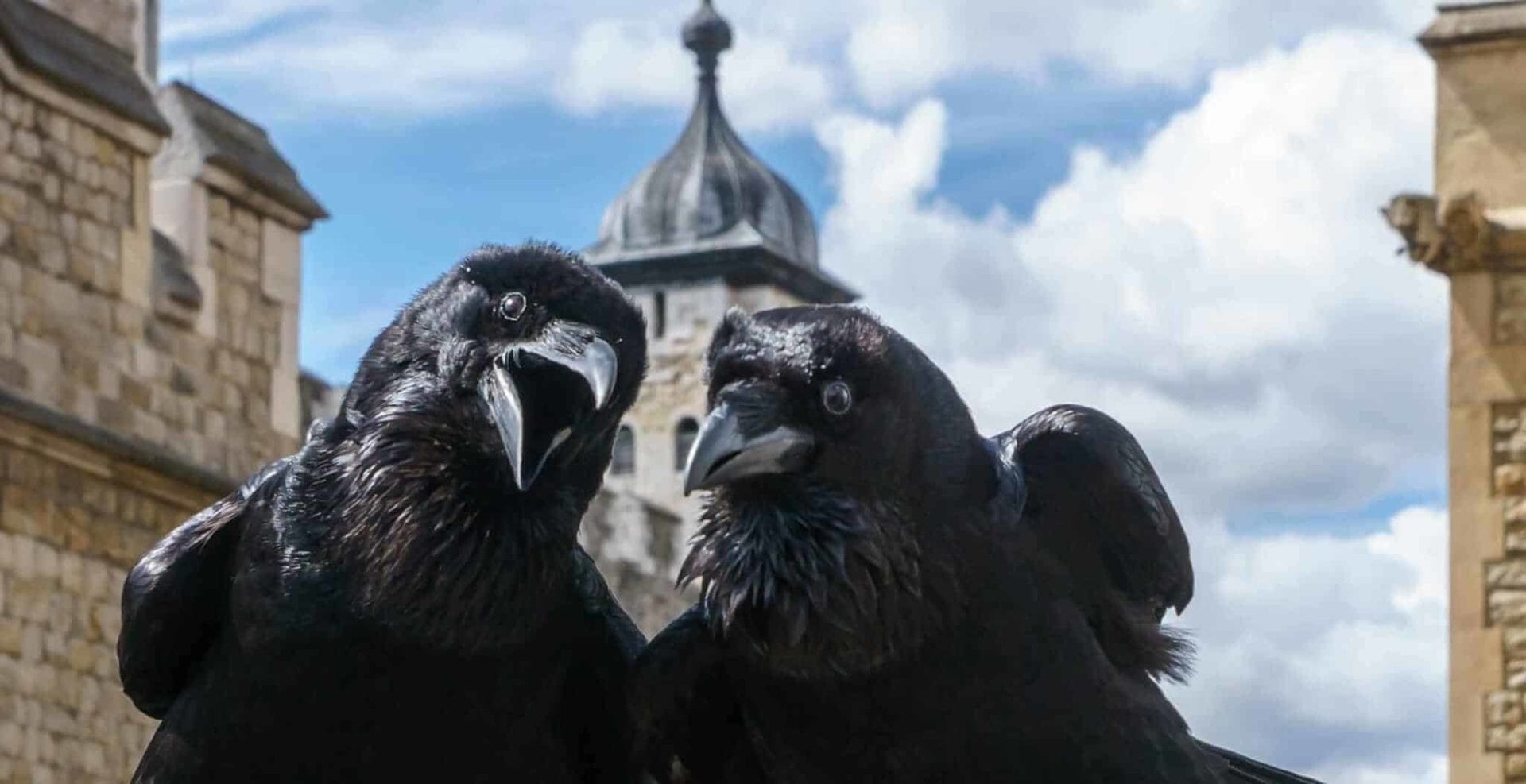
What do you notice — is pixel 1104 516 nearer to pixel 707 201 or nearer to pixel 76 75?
pixel 76 75

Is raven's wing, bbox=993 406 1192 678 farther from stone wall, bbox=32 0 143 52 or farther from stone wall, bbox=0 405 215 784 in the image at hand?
stone wall, bbox=32 0 143 52

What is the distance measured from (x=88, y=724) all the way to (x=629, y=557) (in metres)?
11.7

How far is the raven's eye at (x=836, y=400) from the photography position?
5.52 meters

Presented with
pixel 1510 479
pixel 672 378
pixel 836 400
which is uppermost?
pixel 672 378

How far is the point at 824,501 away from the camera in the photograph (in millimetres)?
5547

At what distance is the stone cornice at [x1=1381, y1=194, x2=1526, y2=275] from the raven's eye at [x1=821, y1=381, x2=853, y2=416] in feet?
Answer: 28.8

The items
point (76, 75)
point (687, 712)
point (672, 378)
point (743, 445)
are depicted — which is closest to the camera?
point (743, 445)

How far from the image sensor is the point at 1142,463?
5.99 meters

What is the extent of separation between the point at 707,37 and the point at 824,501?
107ft

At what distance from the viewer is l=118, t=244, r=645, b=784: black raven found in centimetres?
559

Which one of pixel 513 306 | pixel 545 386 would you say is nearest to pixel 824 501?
pixel 545 386

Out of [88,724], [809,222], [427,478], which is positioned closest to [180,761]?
[427,478]

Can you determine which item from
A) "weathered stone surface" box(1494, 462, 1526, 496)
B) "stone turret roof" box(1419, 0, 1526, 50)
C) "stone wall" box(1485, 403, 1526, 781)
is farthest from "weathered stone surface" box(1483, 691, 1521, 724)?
"stone turret roof" box(1419, 0, 1526, 50)

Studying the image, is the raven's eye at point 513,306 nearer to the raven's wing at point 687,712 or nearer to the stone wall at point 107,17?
the raven's wing at point 687,712
